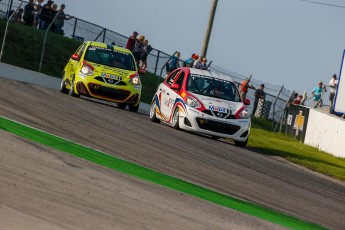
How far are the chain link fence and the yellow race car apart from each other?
9.70 meters

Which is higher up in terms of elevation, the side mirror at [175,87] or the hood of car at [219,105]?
the side mirror at [175,87]

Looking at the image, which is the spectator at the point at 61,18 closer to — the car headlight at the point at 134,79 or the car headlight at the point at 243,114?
the car headlight at the point at 134,79

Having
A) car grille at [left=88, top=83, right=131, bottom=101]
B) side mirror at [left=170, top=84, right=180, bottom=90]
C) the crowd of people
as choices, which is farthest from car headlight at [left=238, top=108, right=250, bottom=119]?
the crowd of people

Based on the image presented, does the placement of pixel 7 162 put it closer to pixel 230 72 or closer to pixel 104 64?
pixel 104 64

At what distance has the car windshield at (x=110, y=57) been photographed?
2712cm

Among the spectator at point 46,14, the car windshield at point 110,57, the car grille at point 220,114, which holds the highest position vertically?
the spectator at point 46,14

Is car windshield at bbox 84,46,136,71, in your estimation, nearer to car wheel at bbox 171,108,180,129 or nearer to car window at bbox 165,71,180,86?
car window at bbox 165,71,180,86

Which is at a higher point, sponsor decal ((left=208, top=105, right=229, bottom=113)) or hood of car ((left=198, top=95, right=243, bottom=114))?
hood of car ((left=198, top=95, right=243, bottom=114))

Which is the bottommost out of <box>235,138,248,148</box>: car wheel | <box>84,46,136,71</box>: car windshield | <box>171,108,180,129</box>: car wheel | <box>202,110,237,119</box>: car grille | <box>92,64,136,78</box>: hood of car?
<box>235,138,248,148</box>: car wheel

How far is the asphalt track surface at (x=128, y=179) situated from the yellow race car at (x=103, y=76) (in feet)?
5.76

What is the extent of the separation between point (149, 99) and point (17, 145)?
89.6 ft

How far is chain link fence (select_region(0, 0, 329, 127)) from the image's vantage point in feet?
124

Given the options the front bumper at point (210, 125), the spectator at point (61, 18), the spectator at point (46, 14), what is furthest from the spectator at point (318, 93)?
the front bumper at point (210, 125)

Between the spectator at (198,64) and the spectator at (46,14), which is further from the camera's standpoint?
the spectator at (198,64)
